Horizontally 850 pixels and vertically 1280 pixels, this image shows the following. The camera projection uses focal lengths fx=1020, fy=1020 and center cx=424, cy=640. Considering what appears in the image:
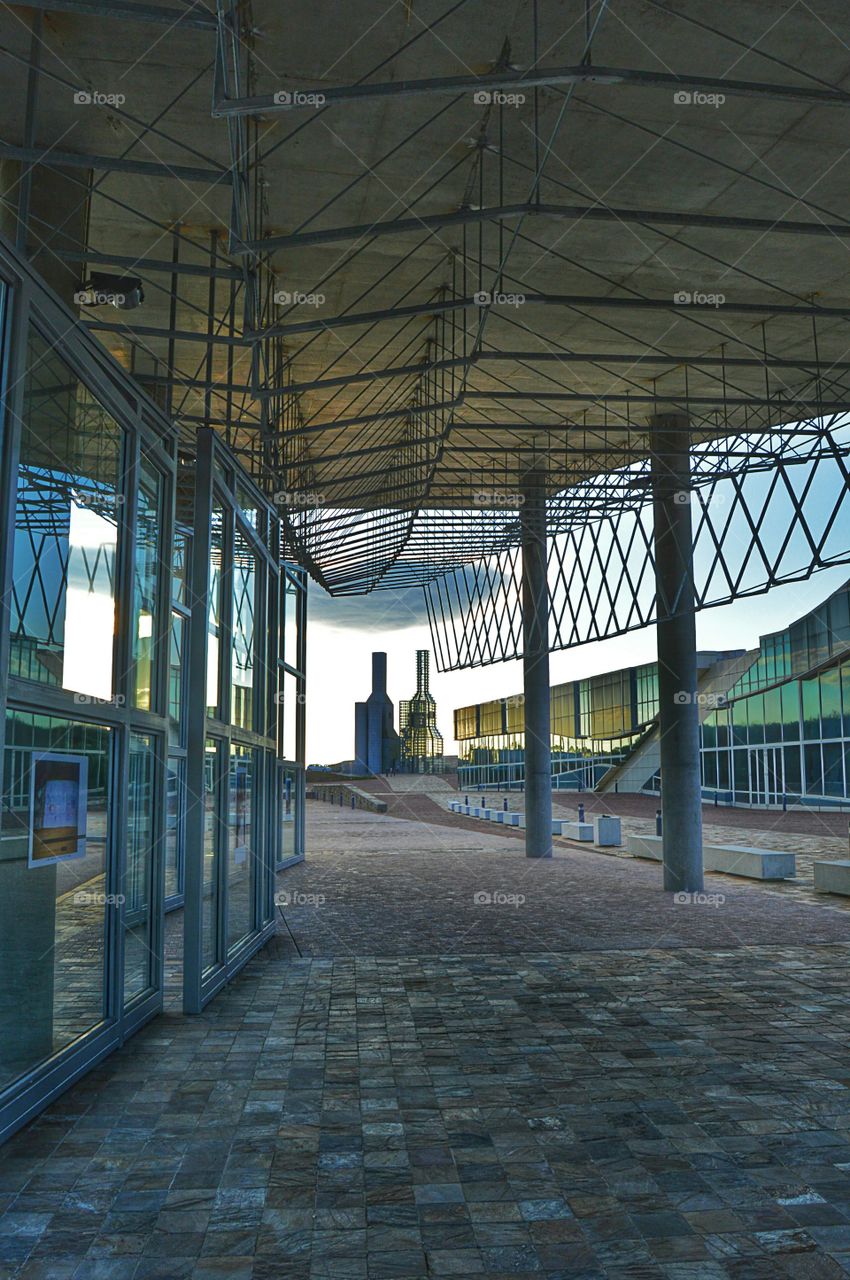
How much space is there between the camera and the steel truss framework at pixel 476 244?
9.27 metres

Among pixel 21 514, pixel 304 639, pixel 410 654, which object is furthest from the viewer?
pixel 410 654

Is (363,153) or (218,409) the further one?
(218,409)

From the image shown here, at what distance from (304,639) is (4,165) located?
51.3 feet

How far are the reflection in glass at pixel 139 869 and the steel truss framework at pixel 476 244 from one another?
482 cm

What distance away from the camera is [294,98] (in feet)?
24.0

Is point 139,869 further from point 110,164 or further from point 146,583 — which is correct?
point 110,164

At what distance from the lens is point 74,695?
24.6 feet

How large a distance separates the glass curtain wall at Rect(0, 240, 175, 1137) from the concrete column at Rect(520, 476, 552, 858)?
52.2ft

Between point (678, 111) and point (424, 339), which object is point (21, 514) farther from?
point (424, 339)

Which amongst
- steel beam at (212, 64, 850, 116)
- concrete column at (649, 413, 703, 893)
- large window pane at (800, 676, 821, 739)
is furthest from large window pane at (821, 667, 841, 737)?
steel beam at (212, 64, 850, 116)

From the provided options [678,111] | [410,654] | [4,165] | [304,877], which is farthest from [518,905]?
[410,654]

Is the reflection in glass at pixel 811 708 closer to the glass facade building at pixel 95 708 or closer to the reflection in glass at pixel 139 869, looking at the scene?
the glass facade building at pixel 95 708

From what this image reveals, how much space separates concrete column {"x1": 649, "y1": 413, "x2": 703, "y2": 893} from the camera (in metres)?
18.8

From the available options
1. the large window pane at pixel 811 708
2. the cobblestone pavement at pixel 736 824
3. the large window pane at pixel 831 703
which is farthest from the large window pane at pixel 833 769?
the cobblestone pavement at pixel 736 824
